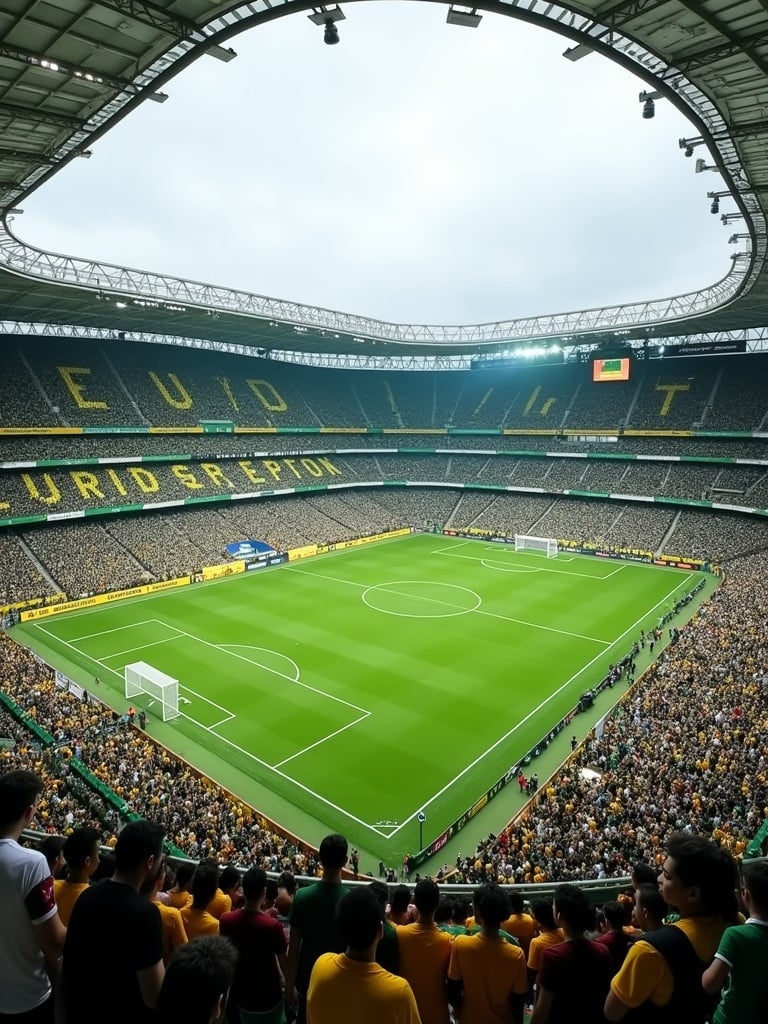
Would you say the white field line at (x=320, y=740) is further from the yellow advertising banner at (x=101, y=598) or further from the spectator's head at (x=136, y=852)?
the yellow advertising banner at (x=101, y=598)

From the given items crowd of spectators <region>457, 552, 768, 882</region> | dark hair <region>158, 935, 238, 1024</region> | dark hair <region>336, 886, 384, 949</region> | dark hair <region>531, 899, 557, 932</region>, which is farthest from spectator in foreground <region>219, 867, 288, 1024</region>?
crowd of spectators <region>457, 552, 768, 882</region>

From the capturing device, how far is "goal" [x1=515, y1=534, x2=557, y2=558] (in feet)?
170

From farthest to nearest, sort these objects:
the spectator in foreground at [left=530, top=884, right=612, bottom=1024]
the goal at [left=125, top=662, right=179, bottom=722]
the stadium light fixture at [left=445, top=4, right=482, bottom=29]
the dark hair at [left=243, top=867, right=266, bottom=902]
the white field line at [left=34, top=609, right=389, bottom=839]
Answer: the goal at [left=125, top=662, right=179, bottom=722] < the white field line at [left=34, top=609, right=389, bottom=839] < the stadium light fixture at [left=445, top=4, right=482, bottom=29] < the dark hair at [left=243, top=867, right=266, bottom=902] < the spectator in foreground at [left=530, top=884, right=612, bottom=1024]

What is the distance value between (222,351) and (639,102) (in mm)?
55039

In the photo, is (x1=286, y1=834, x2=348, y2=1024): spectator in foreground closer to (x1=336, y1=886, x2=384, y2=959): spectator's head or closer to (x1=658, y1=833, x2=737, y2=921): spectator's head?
(x1=336, y1=886, x2=384, y2=959): spectator's head

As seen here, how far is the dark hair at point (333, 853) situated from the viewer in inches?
188

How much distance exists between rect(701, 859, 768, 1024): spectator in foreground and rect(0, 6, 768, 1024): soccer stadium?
4cm

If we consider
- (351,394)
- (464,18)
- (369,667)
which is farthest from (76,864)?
(351,394)

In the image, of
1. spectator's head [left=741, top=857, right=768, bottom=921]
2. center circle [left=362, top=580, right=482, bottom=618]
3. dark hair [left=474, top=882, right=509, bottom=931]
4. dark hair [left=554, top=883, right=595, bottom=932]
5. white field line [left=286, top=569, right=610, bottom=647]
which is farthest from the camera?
center circle [left=362, top=580, right=482, bottom=618]

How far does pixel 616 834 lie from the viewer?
15367 millimetres

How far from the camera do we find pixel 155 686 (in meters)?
24.6

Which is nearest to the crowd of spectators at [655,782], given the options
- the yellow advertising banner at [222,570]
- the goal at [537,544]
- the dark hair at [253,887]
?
the dark hair at [253,887]

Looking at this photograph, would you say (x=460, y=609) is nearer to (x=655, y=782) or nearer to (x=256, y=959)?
(x=655, y=782)

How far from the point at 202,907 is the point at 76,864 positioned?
3.85ft
